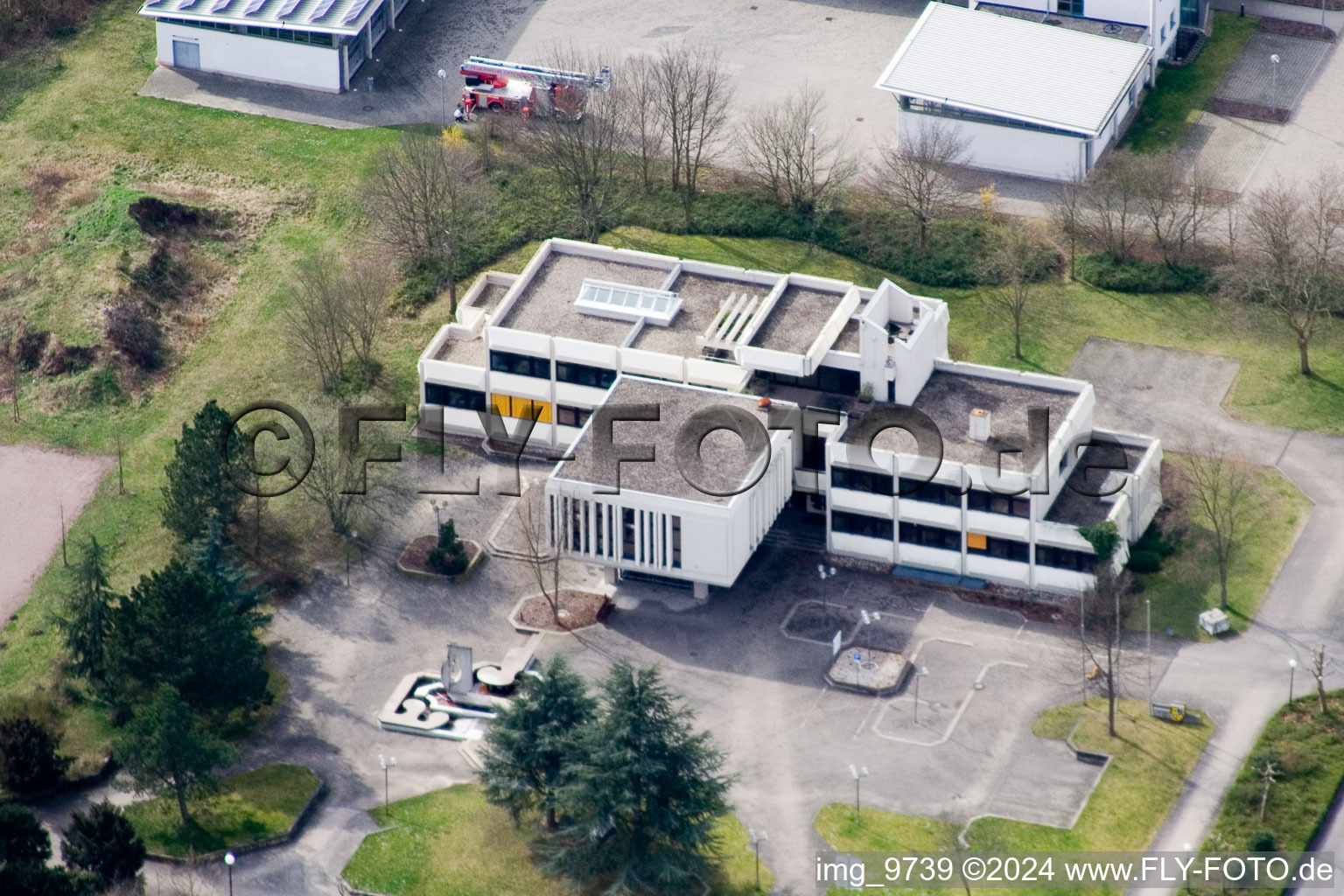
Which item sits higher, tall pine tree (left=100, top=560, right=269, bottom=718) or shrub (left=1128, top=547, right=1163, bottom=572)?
shrub (left=1128, top=547, right=1163, bottom=572)

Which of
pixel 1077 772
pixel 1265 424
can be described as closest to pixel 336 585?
pixel 1077 772

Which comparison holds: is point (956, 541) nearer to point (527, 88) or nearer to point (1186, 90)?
point (1186, 90)

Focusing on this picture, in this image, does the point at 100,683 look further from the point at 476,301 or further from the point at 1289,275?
the point at 1289,275

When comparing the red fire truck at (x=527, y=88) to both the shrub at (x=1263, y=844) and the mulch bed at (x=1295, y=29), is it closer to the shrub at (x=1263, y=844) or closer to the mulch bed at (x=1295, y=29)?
the mulch bed at (x=1295, y=29)

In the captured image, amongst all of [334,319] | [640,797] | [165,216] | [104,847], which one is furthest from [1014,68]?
[104,847]

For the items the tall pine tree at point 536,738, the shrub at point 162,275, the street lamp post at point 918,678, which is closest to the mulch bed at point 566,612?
the tall pine tree at point 536,738

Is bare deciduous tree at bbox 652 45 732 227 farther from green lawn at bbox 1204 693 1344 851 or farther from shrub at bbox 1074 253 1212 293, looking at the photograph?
green lawn at bbox 1204 693 1344 851

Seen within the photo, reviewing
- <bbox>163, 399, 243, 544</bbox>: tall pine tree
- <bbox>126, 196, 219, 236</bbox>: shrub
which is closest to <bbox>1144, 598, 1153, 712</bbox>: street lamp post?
<bbox>163, 399, 243, 544</bbox>: tall pine tree
